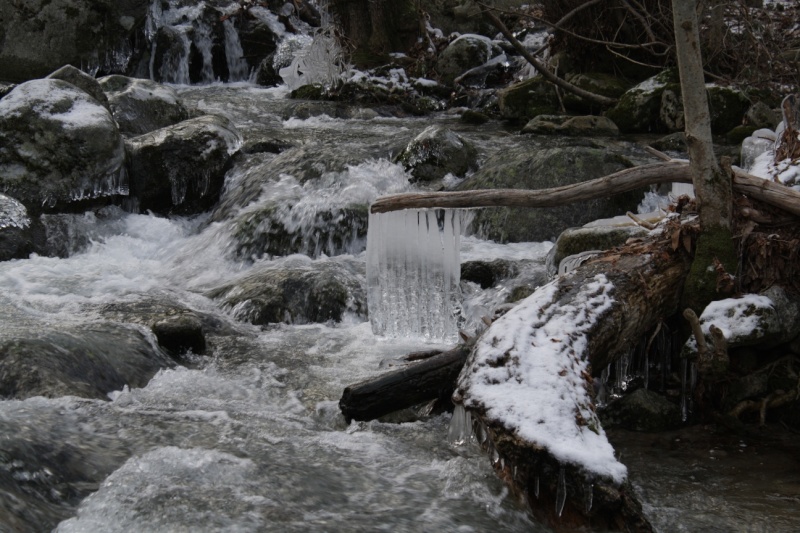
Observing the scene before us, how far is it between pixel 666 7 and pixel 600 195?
9208 millimetres

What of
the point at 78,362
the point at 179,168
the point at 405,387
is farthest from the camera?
the point at 179,168

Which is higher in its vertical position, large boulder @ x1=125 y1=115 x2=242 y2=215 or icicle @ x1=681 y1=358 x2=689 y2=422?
large boulder @ x1=125 y1=115 x2=242 y2=215

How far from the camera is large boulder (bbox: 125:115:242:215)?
9.54 m

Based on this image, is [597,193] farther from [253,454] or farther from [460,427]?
[253,454]

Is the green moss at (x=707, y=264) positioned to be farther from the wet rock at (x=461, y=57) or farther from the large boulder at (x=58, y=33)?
the large boulder at (x=58, y=33)

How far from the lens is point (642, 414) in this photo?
4246mm

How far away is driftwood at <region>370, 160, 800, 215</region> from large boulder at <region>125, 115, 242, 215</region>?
551 centimetres

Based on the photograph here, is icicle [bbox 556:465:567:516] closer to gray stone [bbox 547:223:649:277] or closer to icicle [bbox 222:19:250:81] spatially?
gray stone [bbox 547:223:649:277]

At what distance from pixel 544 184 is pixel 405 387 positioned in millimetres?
4594

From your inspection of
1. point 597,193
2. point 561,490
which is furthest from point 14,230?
point 561,490

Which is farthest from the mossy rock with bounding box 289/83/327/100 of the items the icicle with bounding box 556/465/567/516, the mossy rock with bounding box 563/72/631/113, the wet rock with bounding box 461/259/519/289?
the icicle with bounding box 556/465/567/516

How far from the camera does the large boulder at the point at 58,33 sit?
15547mm

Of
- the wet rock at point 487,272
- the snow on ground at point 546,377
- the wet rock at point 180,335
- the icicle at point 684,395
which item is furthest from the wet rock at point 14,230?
the icicle at point 684,395

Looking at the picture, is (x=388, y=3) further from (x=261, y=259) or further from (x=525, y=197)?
(x=525, y=197)
